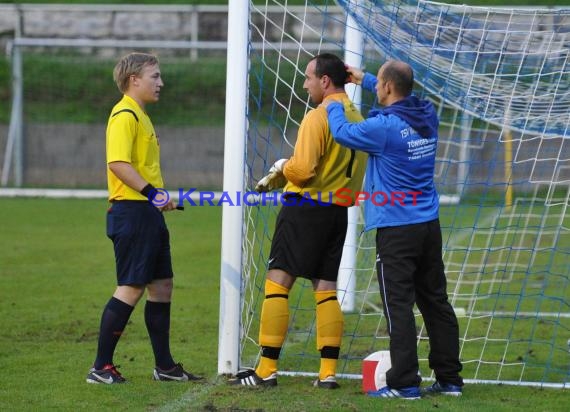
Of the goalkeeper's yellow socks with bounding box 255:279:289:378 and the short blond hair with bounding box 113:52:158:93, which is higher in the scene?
the short blond hair with bounding box 113:52:158:93

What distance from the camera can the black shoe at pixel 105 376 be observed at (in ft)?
19.3

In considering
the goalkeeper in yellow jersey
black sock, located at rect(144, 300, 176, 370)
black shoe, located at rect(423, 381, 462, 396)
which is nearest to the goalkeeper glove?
the goalkeeper in yellow jersey

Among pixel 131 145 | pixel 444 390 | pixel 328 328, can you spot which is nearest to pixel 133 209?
pixel 131 145

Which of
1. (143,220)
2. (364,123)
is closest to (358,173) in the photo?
(364,123)

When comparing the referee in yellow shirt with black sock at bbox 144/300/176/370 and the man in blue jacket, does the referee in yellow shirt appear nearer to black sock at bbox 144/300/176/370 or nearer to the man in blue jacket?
black sock at bbox 144/300/176/370

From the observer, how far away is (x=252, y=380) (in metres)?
5.87

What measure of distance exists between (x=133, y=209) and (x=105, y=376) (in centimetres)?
102

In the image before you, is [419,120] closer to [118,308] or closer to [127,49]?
[118,308]

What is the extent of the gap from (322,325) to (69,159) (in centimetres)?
1455

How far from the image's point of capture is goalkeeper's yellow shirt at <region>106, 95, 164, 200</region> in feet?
18.8

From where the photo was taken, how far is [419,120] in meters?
5.53

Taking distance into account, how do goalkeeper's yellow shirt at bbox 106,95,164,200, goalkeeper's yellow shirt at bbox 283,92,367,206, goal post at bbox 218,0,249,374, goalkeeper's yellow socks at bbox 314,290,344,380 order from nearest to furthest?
goalkeeper's yellow shirt at bbox 283,92,367,206
goalkeeper's yellow shirt at bbox 106,95,164,200
goalkeeper's yellow socks at bbox 314,290,344,380
goal post at bbox 218,0,249,374

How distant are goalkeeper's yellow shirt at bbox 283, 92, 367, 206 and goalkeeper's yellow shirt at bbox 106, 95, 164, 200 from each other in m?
0.84

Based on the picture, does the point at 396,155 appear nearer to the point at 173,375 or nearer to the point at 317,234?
the point at 317,234
